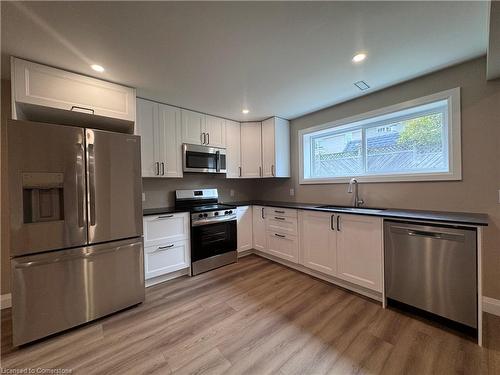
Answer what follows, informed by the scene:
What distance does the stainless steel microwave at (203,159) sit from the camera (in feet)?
10.4

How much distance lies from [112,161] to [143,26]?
1.22 m

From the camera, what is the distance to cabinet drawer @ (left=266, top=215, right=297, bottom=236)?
9.89 ft

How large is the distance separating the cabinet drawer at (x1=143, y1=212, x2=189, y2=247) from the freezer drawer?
341mm

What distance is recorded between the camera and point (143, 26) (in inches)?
59.1

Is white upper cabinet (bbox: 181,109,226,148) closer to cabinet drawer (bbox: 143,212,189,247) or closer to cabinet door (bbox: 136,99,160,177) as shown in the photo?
cabinet door (bbox: 136,99,160,177)

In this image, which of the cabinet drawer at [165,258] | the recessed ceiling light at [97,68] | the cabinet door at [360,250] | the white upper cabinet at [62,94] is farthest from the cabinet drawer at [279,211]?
the recessed ceiling light at [97,68]

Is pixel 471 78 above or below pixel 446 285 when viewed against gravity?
above

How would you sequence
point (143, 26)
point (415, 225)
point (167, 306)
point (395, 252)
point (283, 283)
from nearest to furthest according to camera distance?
point (143, 26) → point (415, 225) → point (395, 252) → point (167, 306) → point (283, 283)

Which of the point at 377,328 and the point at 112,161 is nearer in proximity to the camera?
the point at 377,328

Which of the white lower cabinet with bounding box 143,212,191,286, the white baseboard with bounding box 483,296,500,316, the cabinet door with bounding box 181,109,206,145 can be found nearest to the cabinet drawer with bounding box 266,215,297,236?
the white lower cabinet with bounding box 143,212,191,286

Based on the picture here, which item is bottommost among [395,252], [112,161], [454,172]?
[395,252]

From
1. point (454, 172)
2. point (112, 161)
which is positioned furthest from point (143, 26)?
point (454, 172)

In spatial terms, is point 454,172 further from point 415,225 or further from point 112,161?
point 112,161

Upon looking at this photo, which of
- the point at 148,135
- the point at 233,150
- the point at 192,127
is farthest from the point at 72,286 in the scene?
the point at 233,150
